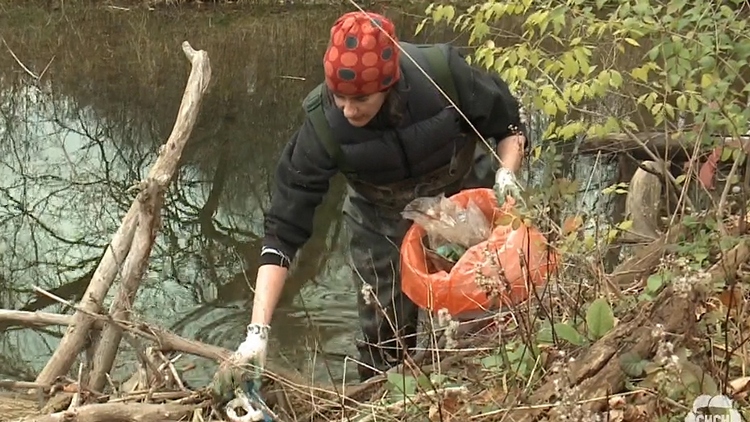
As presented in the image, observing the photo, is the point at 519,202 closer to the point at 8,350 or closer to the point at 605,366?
the point at 605,366

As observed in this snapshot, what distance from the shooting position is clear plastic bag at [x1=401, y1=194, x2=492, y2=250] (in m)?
2.95

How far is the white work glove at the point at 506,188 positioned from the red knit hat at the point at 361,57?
0.49m

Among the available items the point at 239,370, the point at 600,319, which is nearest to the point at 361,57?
the point at 239,370

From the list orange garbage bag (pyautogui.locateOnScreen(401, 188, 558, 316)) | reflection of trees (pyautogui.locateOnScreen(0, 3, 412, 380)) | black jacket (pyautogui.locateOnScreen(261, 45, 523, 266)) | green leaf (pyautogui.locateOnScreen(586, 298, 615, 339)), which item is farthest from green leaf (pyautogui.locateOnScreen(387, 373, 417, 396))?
reflection of trees (pyautogui.locateOnScreen(0, 3, 412, 380))

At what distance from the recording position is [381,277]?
144 inches

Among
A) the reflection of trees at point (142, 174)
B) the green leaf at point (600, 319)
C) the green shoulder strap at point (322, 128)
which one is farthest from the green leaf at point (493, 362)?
the reflection of trees at point (142, 174)

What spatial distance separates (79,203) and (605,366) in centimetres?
603

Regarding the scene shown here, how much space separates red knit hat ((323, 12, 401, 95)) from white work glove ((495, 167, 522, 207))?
0.49 m

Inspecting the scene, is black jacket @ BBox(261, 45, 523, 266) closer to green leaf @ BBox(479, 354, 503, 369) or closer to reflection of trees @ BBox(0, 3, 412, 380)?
green leaf @ BBox(479, 354, 503, 369)

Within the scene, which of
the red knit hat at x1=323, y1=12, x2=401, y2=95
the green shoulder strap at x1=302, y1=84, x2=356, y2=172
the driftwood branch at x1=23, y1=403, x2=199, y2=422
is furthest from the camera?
the green shoulder strap at x1=302, y1=84, x2=356, y2=172

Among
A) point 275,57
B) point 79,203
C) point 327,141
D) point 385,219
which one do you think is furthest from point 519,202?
point 275,57

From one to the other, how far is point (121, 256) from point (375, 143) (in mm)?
1206

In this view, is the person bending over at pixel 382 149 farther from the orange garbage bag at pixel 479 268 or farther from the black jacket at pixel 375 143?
the orange garbage bag at pixel 479 268

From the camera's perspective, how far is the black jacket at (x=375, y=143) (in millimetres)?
3162
